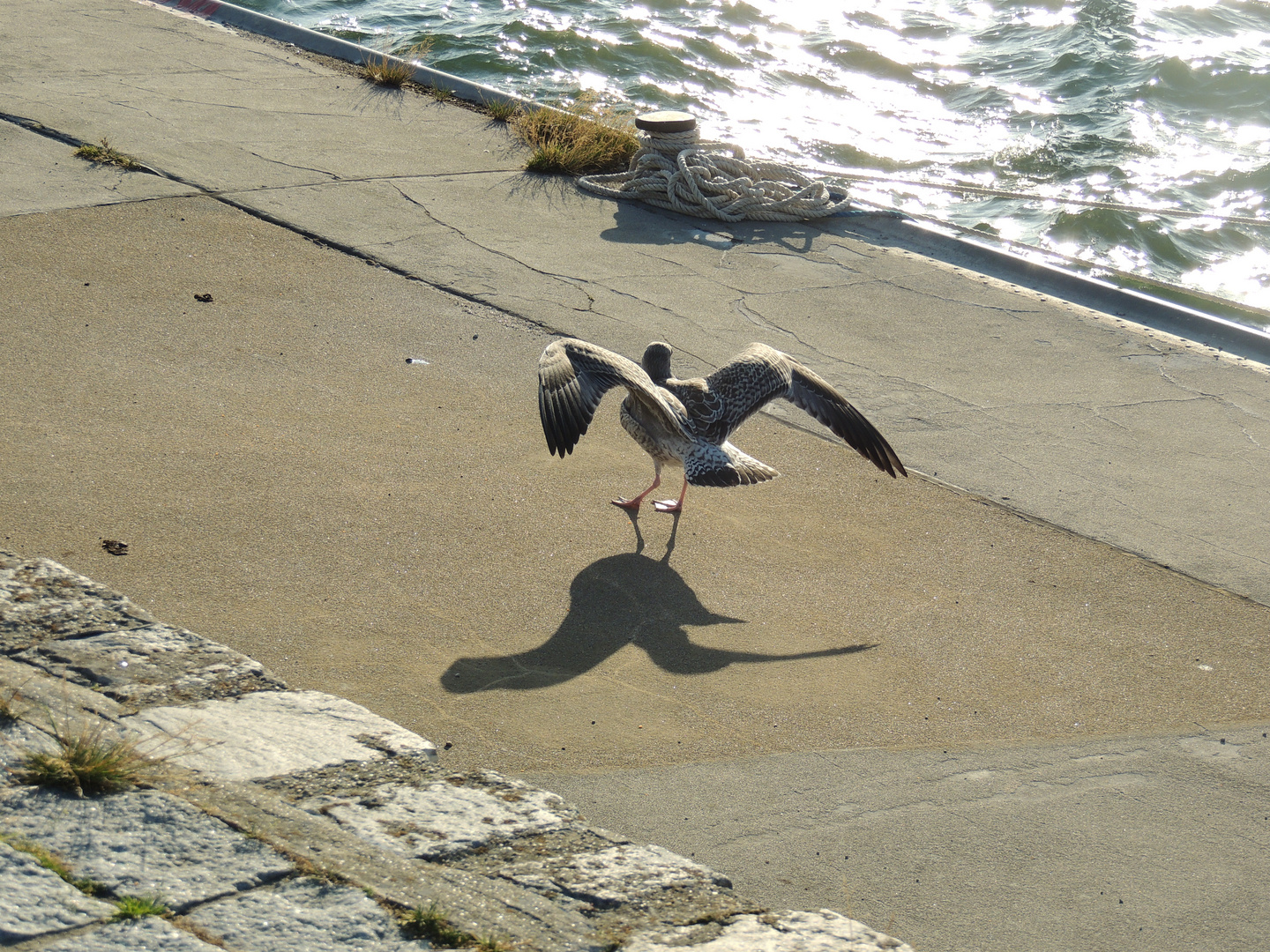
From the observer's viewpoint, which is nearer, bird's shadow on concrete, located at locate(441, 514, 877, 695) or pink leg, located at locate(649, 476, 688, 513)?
bird's shadow on concrete, located at locate(441, 514, 877, 695)

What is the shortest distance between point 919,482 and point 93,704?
4.39m

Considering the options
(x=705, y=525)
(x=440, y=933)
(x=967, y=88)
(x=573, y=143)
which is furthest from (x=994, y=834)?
(x=967, y=88)

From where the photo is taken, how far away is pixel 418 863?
9.77ft

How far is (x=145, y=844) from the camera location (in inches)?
108

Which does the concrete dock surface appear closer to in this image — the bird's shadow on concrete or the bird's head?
the bird's shadow on concrete

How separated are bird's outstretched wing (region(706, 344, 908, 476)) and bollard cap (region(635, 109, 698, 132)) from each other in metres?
4.74

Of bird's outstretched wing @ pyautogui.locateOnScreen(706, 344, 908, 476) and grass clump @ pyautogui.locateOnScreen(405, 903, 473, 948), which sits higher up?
bird's outstretched wing @ pyautogui.locateOnScreen(706, 344, 908, 476)

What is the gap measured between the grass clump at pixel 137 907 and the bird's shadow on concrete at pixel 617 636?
193cm

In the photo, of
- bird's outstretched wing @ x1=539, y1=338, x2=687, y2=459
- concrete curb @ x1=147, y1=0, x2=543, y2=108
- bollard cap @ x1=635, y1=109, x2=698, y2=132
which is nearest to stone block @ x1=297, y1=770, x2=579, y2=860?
bird's outstretched wing @ x1=539, y1=338, x2=687, y2=459

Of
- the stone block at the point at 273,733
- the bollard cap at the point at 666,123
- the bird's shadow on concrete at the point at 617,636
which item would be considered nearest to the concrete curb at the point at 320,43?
the bollard cap at the point at 666,123

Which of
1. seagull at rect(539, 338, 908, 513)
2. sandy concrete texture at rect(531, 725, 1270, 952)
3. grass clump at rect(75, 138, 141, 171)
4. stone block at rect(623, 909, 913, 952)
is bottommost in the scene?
sandy concrete texture at rect(531, 725, 1270, 952)

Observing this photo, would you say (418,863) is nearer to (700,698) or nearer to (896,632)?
(700,698)

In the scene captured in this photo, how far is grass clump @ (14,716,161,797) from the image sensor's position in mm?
2846

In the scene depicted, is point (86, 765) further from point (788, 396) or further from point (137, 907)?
point (788, 396)
